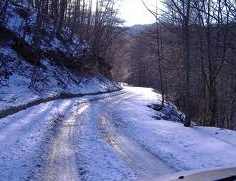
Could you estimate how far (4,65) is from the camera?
32812 millimetres

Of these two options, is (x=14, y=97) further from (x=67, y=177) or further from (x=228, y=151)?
(x=67, y=177)

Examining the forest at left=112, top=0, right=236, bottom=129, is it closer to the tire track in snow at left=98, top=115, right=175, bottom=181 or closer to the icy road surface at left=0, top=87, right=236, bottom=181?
the icy road surface at left=0, top=87, right=236, bottom=181

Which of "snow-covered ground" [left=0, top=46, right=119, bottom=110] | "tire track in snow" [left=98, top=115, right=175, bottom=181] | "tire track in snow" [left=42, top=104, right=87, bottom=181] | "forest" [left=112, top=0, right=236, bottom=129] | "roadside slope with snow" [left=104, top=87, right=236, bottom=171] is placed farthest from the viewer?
"snow-covered ground" [left=0, top=46, right=119, bottom=110]

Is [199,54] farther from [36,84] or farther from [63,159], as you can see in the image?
[63,159]

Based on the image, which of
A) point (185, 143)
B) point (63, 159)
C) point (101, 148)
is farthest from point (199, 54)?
point (63, 159)

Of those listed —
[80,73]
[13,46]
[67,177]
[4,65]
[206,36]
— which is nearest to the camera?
[67,177]

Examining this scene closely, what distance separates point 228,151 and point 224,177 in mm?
9887

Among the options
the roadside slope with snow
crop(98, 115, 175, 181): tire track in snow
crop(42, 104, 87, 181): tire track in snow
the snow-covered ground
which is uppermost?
the snow-covered ground

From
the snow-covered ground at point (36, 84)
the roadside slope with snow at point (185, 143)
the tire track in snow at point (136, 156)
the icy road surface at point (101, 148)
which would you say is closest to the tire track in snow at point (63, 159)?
the icy road surface at point (101, 148)

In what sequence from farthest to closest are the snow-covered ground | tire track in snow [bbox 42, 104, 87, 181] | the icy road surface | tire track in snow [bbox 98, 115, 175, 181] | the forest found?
the snow-covered ground → the forest → tire track in snow [bbox 98, 115, 175, 181] → the icy road surface → tire track in snow [bbox 42, 104, 87, 181]

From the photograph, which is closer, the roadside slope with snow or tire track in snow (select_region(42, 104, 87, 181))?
tire track in snow (select_region(42, 104, 87, 181))

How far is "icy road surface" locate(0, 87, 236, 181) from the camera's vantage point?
1008cm

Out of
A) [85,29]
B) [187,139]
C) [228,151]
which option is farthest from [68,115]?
[85,29]

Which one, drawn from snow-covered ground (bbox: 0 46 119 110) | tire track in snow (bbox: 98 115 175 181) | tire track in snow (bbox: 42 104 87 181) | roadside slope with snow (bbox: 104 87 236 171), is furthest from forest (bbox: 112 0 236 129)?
snow-covered ground (bbox: 0 46 119 110)
